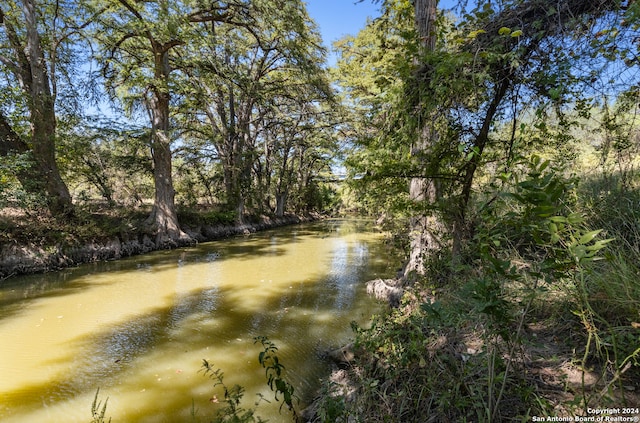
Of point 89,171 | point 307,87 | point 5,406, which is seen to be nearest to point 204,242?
point 89,171

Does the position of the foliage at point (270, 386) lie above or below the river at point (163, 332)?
above

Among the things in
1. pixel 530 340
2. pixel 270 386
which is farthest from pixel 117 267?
pixel 530 340

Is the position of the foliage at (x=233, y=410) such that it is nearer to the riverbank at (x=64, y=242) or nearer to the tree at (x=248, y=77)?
the riverbank at (x=64, y=242)

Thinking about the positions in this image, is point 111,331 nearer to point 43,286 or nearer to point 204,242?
point 43,286

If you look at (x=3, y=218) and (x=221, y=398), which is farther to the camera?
(x=3, y=218)

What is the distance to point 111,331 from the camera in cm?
452

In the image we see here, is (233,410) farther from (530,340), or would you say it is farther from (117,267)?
(117,267)

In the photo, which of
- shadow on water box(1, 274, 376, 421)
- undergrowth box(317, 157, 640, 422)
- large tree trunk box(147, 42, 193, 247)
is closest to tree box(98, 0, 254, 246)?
large tree trunk box(147, 42, 193, 247)

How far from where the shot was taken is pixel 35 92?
838cm

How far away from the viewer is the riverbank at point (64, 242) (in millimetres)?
7258

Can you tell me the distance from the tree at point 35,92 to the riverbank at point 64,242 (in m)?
0.73

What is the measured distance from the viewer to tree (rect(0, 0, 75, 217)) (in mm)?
8148

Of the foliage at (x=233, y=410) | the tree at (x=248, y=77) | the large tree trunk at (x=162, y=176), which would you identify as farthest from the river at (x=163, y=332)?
the tree at (x=248, y=77)

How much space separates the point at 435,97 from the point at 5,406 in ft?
16.6
